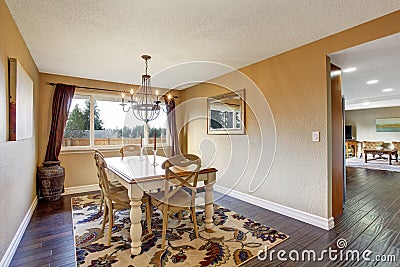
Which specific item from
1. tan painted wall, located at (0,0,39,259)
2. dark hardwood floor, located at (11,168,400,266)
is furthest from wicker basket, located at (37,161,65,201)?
tan painted wall, located at (0,0,39,259)

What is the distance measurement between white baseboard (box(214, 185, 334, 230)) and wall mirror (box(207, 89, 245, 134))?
3.74 ft

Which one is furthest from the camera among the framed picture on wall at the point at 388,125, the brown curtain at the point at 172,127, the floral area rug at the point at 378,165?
the framed picture on wall at the point at 388,125

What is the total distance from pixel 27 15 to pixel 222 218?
10.5ft

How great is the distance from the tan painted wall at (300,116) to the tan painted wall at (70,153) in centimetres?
313

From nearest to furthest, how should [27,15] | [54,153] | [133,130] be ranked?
1. [27,15]
2. [54,153]
3. [133,130]

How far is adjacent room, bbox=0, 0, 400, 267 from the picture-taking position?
2.04m

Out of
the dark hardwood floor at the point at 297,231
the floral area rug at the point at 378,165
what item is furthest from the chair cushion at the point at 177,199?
the floral area rug at the point at 378,165

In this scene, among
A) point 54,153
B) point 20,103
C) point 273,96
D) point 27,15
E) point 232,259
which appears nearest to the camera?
point 232,259

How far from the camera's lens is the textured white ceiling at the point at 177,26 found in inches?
77.3

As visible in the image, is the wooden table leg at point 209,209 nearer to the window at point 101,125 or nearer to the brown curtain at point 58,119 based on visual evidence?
the window at point 101,125

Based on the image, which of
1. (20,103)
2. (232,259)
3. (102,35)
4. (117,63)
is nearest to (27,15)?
(102,35)

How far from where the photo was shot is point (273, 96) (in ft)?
10.7

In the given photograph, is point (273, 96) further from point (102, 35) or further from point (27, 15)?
point (27, 15)

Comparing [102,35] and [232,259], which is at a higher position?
[102,35]
